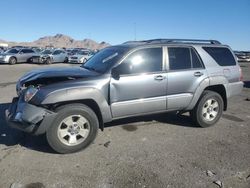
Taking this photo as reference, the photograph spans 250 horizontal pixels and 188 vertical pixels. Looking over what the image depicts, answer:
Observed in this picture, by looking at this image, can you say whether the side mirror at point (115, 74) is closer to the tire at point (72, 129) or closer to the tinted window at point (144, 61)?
the tinted window at point (144, 61)

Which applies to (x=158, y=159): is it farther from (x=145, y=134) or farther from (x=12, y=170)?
(x=12, y=170)

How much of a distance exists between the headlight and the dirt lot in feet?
2.94

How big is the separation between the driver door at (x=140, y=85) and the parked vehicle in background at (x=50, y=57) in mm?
24368

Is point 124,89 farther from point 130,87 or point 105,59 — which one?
point 105,59

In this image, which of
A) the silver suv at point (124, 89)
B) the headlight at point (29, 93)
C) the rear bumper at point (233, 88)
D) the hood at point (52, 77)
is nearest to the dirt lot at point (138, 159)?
the silver suv at point (124, 89)

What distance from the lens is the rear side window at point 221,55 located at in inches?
247

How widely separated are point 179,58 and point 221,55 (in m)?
1.25

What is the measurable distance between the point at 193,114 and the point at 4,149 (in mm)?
3770

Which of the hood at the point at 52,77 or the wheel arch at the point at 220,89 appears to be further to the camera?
the wheel arch at the point at 220,89

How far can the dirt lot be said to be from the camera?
3830mm

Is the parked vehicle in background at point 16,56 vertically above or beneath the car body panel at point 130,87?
above

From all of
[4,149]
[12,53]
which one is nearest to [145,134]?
[4,149]

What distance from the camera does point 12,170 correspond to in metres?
4.05

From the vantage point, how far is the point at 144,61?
5363 millimetres
